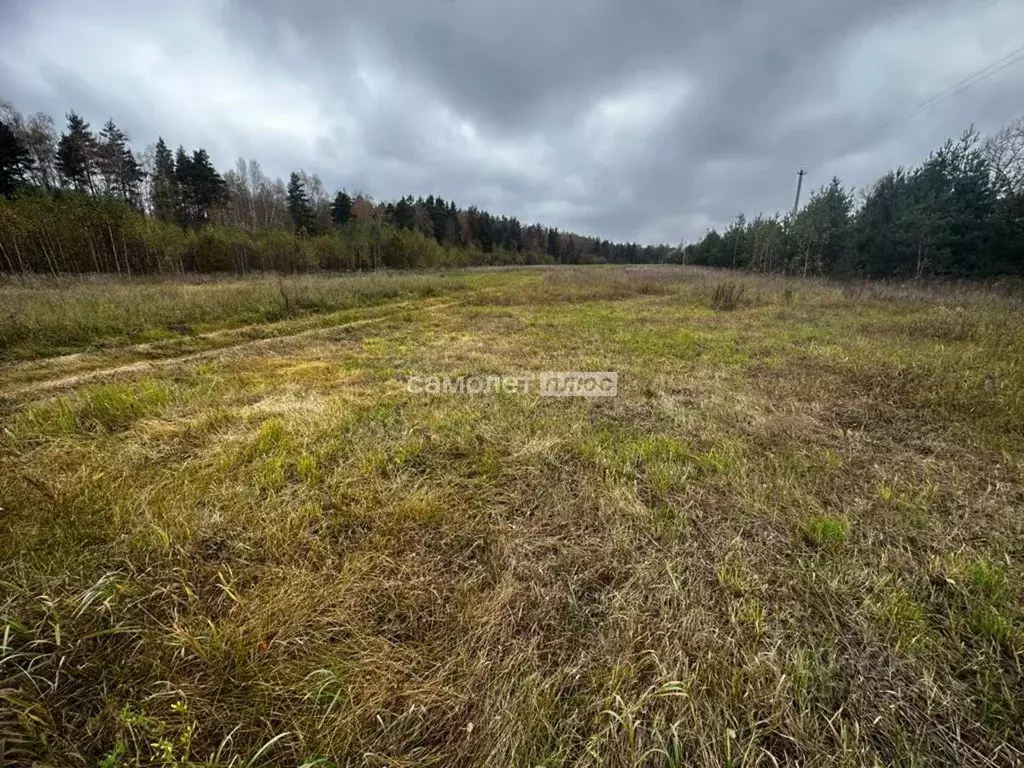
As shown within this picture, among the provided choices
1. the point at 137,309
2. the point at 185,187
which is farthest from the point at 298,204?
the point at 137,309

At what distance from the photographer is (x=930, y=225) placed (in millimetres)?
19422

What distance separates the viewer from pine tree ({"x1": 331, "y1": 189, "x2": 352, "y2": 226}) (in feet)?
147

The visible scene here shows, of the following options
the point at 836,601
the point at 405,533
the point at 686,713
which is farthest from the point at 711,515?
the point at 405,533

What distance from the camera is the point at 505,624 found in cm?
183

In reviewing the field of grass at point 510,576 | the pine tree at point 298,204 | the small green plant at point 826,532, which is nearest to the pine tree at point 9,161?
the pine tree at point 298,204

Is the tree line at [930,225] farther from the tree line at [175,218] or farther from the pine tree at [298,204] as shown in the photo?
the pine tree at [298,204]

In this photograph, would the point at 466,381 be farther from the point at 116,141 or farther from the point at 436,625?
the point at 116,141

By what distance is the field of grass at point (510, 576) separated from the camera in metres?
1.39

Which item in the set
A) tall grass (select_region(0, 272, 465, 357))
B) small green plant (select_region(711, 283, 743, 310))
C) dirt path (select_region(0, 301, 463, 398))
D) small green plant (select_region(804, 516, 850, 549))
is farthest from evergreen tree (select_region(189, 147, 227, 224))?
small green plant (select_region(804, 516, 850, 549))

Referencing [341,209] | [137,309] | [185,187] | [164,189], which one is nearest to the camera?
[137,309]

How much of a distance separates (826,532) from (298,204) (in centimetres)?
5065

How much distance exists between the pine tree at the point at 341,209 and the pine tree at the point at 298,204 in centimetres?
281

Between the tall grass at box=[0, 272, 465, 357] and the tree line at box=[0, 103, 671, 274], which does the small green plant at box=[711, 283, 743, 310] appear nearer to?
the tall grass at box=[0, 272, 465, 357]

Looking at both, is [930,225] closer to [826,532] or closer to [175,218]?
[826,532]
